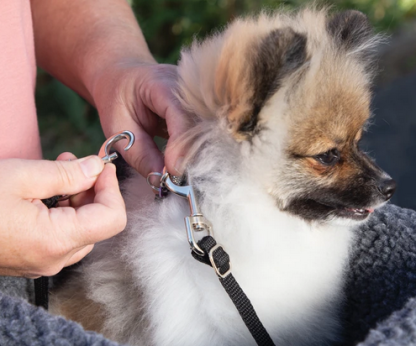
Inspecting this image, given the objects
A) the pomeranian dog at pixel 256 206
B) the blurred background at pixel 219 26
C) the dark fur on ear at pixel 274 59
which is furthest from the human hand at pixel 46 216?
the blurred background at pixel 219 26

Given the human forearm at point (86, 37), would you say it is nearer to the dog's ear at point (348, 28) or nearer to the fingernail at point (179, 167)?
the fingernail at point (179, 167)

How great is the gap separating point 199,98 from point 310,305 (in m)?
0.67

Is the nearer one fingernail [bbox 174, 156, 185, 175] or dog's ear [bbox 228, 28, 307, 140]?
dog's ear [bbox 228, 28, 307, 140]

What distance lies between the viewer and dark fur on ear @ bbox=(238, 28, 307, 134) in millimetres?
1036

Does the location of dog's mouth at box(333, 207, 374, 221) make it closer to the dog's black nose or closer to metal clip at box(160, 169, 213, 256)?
the dog's black nose

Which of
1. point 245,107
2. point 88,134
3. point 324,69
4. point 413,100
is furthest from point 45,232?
point 413,100

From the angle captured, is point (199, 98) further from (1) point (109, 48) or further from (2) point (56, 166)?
(1) point (109, 48)

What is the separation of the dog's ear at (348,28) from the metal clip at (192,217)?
25.8 inches

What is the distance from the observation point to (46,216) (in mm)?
1073

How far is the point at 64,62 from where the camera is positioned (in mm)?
1905

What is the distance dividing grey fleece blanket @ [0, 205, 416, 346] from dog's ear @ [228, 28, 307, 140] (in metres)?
0.58

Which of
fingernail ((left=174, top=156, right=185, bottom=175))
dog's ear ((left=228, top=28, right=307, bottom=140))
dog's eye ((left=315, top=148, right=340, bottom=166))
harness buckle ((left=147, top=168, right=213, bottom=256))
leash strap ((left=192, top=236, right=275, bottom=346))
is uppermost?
dog's ear ((left=228, top=28, right=307, bottom=140))

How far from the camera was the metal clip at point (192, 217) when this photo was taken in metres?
1.11

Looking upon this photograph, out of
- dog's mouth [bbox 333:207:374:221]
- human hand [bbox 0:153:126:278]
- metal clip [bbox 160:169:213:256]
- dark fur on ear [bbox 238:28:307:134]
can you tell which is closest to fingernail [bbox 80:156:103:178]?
human hand [bbox 0:153:126:278]
